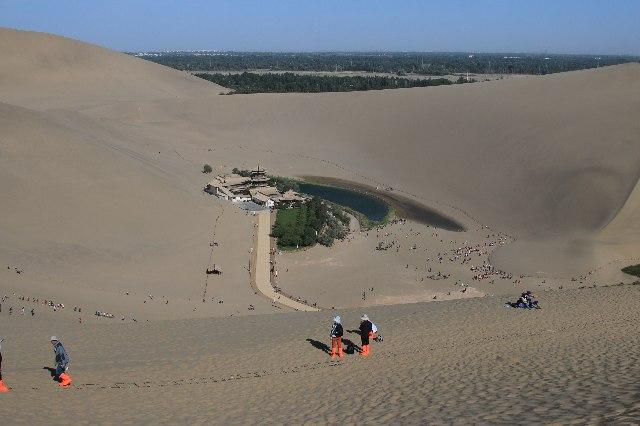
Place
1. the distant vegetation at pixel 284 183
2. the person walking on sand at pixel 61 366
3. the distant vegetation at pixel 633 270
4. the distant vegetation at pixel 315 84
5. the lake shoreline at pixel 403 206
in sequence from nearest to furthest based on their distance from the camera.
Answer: the person walking on sand at pixel 61 366
the distant vegetation at pixel 633 270
the lake shoreline at pixel 403 206
the distant vegetation at pixel 284 183
the distant vegetation at pixel 315 84

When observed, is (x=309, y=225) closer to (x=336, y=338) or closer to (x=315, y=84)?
(x=336, y=338)

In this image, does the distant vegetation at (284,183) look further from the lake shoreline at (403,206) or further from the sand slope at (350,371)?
the sand slope at (350,371)

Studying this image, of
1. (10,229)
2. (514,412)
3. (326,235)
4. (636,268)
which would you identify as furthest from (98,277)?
(636,268)

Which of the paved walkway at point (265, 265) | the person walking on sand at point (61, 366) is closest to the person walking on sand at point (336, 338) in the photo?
the person walking on sand at point (61, 366)

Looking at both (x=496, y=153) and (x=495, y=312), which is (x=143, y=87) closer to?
(x=496, y=153)

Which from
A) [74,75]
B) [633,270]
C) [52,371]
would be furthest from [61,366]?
[74,75]

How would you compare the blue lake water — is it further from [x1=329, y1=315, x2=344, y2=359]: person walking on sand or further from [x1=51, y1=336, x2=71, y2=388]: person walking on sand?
[x1=51, y1=336, x2=71, y2=388]: person walking on sand
